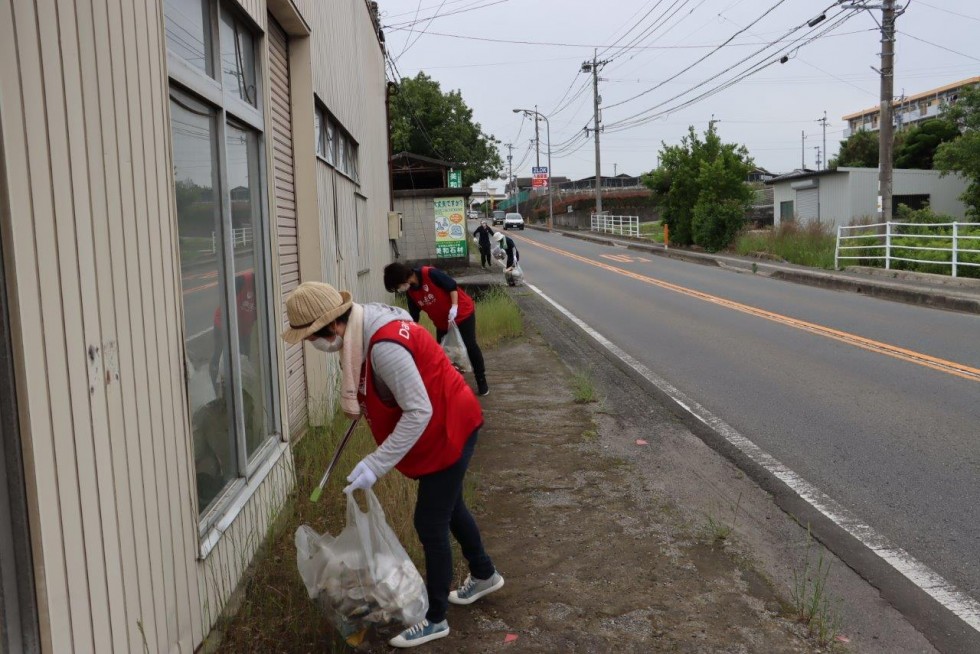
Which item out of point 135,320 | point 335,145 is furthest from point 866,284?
point 135,320

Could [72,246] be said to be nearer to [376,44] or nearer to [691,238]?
[376,44]

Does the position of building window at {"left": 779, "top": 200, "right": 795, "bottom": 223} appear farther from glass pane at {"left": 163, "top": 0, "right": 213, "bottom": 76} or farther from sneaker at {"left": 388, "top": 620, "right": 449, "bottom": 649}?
Result: sneaker at {"left": 388, "top": 620, "right": 449, "bottom": 649}

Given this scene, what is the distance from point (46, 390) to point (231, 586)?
2084 millimetres

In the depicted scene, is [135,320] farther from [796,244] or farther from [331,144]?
[796,244]

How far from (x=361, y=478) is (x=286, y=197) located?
441 cm

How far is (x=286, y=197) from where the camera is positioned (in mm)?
7422

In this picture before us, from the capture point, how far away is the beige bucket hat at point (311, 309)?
3471mm

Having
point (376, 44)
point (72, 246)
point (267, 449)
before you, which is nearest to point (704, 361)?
point (267, 449)

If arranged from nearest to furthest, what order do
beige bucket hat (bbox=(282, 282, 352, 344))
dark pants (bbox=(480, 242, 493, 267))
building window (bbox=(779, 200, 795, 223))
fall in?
beige bucket hat (bbox=(282, 282, 352, 344)) → dark pants (bbox=(480, 242, 493, 267)) → building window (bbox=(779, 200, 795, 223))

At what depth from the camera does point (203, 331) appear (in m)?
4.33

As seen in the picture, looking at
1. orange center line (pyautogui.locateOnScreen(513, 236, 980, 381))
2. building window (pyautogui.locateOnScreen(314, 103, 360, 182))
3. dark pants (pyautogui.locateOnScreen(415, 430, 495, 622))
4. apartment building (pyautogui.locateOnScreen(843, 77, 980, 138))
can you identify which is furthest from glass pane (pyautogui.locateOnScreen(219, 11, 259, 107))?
apartment building (pyautogui.locateOnScreen(843, 77, 980, 138))

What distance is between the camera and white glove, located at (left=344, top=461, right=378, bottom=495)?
11.6 feet

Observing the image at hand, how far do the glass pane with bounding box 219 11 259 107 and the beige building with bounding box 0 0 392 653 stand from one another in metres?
0.02

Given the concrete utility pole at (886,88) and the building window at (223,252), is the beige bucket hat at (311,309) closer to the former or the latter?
the building window at (223,252)
